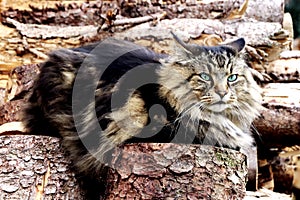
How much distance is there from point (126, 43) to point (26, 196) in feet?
2.46

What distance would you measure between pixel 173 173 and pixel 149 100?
14.6 inches

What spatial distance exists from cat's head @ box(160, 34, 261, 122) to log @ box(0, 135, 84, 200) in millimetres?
462

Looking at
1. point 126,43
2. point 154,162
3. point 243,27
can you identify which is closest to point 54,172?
point 154,162

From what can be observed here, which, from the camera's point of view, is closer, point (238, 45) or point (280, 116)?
point (238, 45)

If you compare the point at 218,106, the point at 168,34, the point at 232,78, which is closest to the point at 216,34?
the point at 168,34

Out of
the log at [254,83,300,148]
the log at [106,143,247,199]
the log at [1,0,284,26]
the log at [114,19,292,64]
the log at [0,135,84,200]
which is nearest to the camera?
the log at [106,143,247,199]

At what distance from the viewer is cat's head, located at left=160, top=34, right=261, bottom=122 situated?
1.71 m

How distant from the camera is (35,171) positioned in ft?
5.72

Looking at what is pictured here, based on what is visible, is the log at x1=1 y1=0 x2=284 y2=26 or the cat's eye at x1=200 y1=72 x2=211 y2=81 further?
the log at x1=1 y1=0 x2=284 y2=26

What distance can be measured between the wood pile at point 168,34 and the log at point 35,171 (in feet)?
1.98

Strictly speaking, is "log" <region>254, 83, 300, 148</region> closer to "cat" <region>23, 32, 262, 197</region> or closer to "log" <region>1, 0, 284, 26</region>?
"log" <region>1, 0, 284, 26</region>

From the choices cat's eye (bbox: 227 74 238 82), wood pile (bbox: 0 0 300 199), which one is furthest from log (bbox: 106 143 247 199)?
wood pile (bbox: 0 0 300 199)

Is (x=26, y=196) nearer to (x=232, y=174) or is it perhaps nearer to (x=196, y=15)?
(x=232, y=174)

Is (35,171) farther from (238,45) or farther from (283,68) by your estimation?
(283,68)
